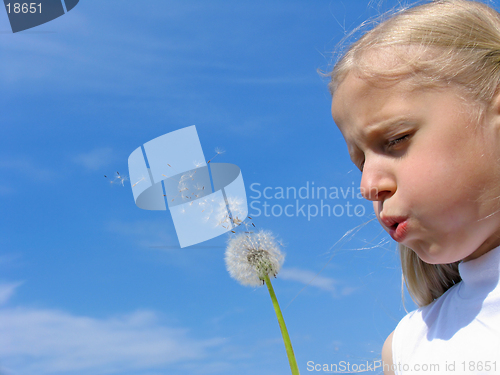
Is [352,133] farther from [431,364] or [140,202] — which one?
[140,202]

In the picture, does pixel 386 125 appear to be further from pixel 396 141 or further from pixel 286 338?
pixel 286 338

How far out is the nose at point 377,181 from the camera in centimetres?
103

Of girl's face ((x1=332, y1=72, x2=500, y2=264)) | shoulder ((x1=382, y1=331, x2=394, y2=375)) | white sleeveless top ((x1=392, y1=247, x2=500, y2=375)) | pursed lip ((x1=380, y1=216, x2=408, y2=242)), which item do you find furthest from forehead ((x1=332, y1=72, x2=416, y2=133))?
shoulder ((x1=382, y1=331, x2=394, y2=375))

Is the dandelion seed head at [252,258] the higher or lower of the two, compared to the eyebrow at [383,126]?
higher

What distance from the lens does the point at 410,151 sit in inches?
38.8

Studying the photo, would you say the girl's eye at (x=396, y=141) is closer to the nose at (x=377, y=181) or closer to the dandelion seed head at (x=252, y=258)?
the nose at (x=377, y=181)

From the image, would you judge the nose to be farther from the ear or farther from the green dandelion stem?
the green dandelion stem

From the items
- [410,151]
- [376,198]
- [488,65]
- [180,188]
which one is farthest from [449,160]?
[180,188]

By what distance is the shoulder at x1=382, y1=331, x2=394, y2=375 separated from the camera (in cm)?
144

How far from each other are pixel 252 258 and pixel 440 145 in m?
1.43

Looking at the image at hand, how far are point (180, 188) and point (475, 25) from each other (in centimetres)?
226

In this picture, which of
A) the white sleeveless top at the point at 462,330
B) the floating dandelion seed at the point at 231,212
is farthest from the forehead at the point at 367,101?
the floating dandelion seed at the point at 231,212

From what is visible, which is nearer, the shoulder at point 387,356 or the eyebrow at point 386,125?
the eyebrow at point 386,125

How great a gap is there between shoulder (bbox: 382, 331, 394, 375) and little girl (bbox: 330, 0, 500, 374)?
0.68 ft
